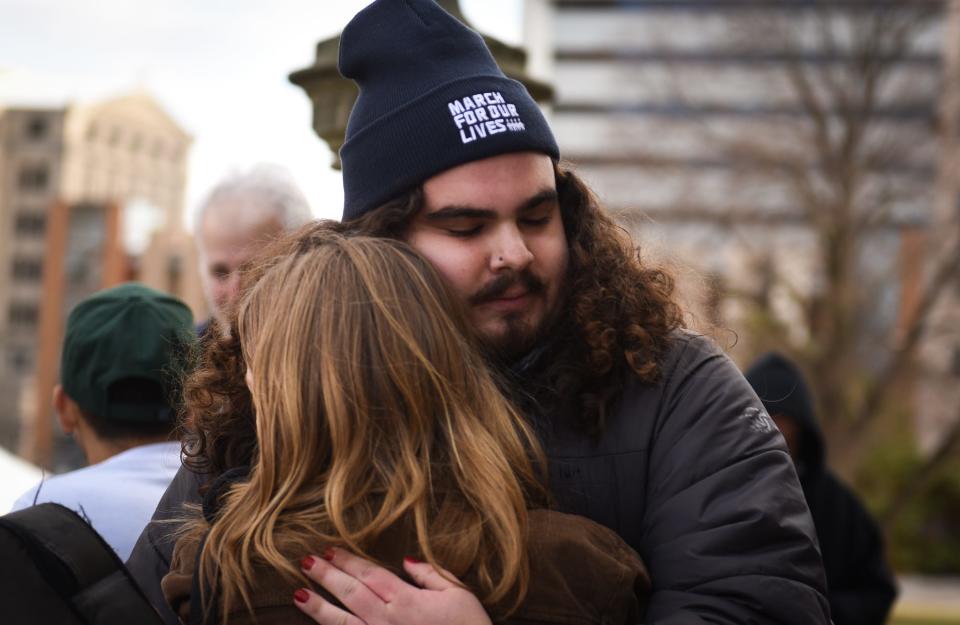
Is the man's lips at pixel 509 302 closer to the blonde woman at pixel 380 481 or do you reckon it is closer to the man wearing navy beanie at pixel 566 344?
the man wearing navy beanie at pixel 566 344

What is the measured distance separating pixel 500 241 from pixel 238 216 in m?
2.38

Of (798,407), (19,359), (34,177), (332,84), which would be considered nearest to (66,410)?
(332,84)

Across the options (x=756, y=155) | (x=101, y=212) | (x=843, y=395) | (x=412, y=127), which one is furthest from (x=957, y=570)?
(x=412, y=127)

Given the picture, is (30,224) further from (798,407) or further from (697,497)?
(697,497)

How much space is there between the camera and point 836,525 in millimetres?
5863

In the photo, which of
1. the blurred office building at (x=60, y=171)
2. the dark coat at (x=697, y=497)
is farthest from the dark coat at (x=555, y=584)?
the blurred office building at (x=60, y=171)

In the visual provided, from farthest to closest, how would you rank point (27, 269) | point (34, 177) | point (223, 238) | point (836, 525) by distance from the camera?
1. point (34, 177)
2. point (27, 269)
3. point (836, 525)
4. point (223, 238)

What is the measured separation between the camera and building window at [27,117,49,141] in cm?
7912

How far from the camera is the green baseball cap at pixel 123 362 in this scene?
3.27 metres

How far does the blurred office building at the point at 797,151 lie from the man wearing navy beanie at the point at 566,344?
16350 millimetres

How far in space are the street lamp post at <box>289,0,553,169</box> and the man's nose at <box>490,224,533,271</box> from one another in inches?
61.8

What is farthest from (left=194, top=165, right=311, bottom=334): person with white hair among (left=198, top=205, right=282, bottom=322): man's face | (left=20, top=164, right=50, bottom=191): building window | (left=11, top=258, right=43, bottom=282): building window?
(left=20, top=164, right=50, bottom=191): building window

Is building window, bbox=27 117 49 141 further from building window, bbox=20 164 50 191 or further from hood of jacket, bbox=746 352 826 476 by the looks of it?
hood of jacket, bbox=746 352 826 476

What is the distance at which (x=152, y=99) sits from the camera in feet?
280
